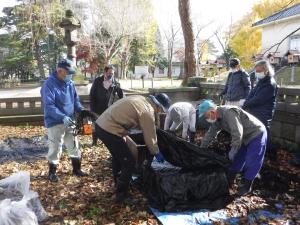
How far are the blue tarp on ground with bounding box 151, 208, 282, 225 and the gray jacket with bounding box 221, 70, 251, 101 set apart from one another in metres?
3.19

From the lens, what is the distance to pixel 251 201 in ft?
14.2

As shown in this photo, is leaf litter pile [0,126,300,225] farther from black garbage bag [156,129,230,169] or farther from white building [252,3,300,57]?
white building [252,3,300,57]

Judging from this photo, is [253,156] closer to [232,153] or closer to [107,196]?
[232,153]

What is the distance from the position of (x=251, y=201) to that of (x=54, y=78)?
312 centimetres

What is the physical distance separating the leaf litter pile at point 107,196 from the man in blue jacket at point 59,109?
0.45m

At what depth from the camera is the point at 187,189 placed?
418cm

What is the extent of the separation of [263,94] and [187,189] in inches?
89.4

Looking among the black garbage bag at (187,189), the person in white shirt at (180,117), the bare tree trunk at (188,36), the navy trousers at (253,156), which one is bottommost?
the black garbage bag at (187,189)

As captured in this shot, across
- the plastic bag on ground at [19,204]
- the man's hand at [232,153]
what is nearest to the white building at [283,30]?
the man's hand at [232,153]

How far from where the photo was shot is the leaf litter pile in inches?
153

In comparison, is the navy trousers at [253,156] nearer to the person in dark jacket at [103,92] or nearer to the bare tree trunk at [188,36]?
the person in dark jacket at [103,92]

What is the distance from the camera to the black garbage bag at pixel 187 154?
434 cm

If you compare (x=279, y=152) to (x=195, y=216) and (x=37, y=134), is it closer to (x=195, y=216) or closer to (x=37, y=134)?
(x=195, y=216)

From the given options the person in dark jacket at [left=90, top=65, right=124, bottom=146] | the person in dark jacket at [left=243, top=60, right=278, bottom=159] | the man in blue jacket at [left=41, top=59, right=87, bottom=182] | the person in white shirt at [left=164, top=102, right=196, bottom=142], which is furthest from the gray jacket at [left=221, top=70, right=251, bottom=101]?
the man in blue jacket at [left=41, top=59, right=87, bottom=182]
